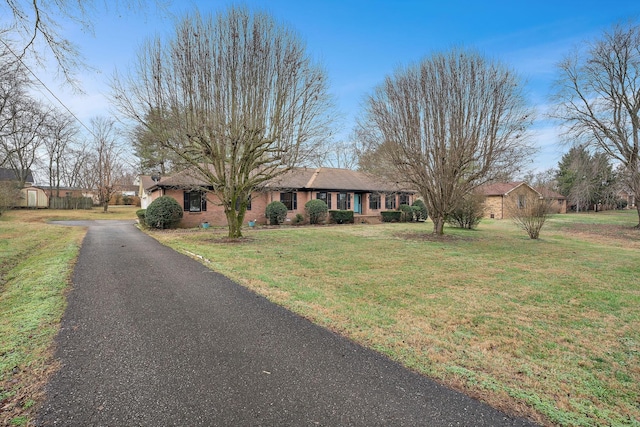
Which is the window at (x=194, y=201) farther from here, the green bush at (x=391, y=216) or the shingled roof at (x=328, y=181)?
the green bush at (x=391, y=216)

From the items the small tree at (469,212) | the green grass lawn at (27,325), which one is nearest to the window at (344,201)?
the small tree at (469,212)

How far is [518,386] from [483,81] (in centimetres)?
1304

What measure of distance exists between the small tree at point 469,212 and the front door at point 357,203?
27.3 ft

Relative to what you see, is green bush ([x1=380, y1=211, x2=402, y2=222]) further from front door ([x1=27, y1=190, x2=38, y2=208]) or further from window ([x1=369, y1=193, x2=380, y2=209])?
front door ([x1=27, y1=190, x2=38, y2=208])

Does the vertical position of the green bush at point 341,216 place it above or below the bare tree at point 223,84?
below

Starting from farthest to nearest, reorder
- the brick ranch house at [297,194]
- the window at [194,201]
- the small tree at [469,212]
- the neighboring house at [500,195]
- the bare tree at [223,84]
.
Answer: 1. the neighboring house at [500,195]
2. the window at [194,201]
3. the brick ranch house at [297,194]
4. the small tree at [469,212]
5. the bare tree at [223,84]

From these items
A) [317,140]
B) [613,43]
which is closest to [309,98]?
[317,140]

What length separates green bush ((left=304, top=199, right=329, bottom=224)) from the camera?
22438 millimetres

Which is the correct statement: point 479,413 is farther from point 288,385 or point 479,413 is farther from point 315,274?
point 315,274

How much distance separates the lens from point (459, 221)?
65.5ft

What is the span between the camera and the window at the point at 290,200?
2306cm

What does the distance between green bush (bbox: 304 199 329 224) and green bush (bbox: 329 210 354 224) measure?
1.07 metres

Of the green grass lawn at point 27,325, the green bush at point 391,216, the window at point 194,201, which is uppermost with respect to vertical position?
the window at point 194,201

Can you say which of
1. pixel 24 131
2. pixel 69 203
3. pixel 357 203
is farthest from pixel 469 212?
pixel 69 203
